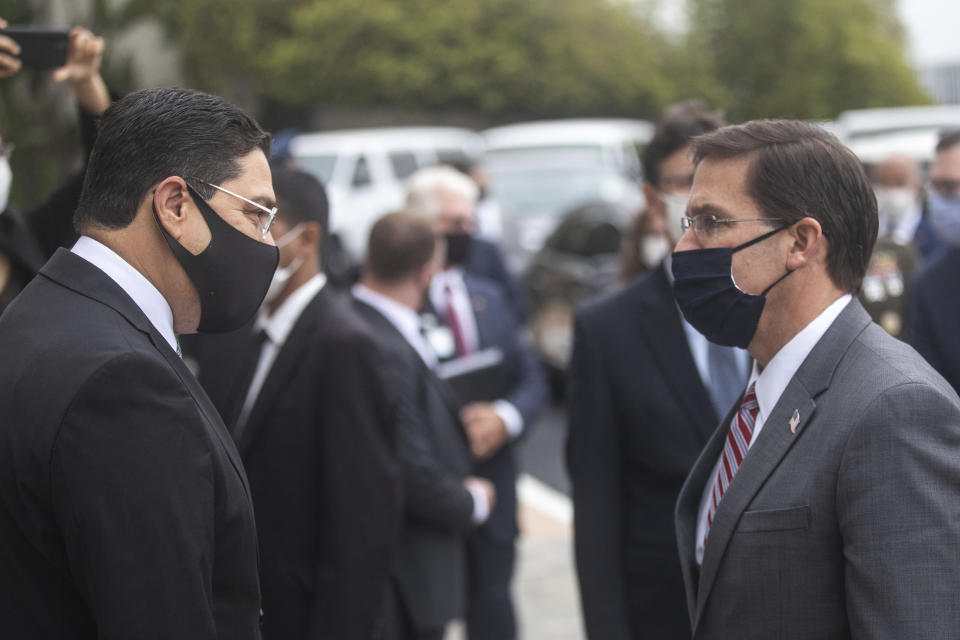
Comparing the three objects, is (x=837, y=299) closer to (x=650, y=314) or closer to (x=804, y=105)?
(x=650, y=314)

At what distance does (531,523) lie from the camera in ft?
23.8

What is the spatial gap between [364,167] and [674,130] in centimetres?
1339

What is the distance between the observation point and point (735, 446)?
7.93 feet

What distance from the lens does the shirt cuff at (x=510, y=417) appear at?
4992 mm

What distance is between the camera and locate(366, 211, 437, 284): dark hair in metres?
4.34

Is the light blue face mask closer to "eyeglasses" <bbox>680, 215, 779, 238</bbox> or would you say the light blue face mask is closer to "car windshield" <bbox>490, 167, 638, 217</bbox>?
"eyeglasses" <bbox>680, 215, 779, 238</bbox>

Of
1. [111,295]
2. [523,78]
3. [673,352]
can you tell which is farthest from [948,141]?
[523,78]

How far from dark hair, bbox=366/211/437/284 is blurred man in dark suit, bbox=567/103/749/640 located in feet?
4.15

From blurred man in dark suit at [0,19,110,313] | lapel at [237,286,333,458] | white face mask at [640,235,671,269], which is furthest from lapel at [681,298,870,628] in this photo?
white face mask at [640,235,671,269]

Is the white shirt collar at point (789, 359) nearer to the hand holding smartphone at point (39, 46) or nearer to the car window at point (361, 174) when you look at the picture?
the hand holding smartphone at point (39, 46)

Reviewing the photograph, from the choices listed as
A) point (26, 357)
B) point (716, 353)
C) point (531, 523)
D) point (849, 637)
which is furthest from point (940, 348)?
point (531, 523)

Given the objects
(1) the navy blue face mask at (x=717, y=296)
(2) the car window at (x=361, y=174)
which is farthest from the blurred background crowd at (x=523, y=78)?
(1) the navy blue face mask at (x=717, y=296)

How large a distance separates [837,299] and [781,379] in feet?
0.65

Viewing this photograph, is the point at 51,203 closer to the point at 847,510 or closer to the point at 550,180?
the point at 847,510
